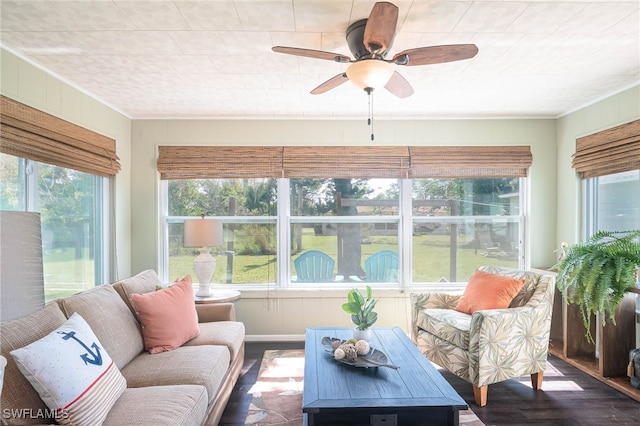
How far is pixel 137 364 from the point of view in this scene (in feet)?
7.13

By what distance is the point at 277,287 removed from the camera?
3.99 metres

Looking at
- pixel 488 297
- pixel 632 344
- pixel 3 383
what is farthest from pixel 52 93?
pixel 632 344

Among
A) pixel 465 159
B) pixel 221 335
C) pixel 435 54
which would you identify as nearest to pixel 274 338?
pixel 221 335

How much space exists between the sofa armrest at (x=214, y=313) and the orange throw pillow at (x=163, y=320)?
1.40 feet

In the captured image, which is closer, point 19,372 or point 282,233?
point 19,372

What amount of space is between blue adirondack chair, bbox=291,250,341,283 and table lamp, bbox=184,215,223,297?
3.28 feet

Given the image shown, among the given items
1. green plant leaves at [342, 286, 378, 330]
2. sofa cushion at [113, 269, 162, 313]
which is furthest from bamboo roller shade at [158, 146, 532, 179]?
green plant leaves at [342, 286, 378, 330]

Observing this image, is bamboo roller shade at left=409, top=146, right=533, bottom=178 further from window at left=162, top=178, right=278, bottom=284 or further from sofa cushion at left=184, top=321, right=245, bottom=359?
sofa cushion at left=184, top=321, right=245, bottom=359

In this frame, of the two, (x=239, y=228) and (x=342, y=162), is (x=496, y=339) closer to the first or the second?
(x=342, y=162)

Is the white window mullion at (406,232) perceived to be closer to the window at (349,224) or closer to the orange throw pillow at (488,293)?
the window at (349,224)

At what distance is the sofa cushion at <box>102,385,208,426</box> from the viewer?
1.56m

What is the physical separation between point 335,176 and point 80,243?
2.51m

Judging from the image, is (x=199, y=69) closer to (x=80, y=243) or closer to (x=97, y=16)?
(x=97, y=16)

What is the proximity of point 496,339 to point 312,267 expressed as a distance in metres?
2.05
